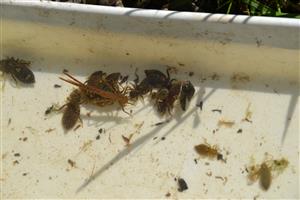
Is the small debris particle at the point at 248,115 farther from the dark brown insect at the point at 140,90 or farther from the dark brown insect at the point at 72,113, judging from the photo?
the dark brown insect at the point at 72,113

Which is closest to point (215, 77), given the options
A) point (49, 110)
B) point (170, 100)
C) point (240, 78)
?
point (240, 78)

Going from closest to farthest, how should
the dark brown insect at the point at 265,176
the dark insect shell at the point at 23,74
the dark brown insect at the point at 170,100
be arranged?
1. the dark brown insect at the point at 265,176
2. the dark brown insect at the point at 170,100
3. the dark insect shell at the point at 23,74

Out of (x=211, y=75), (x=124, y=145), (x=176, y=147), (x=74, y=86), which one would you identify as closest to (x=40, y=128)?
(x=74, y=86)

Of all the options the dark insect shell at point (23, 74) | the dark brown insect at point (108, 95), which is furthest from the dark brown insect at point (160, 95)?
the dark insect shell at point (23, 74)

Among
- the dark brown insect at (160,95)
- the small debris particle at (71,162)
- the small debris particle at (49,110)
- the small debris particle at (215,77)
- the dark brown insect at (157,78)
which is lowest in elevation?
the small debris particle at (71,162)

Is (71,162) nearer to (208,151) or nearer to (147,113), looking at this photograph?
(147,113)

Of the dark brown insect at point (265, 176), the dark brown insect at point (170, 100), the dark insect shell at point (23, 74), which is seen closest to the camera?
the dark brown insect at point (265, 176)
